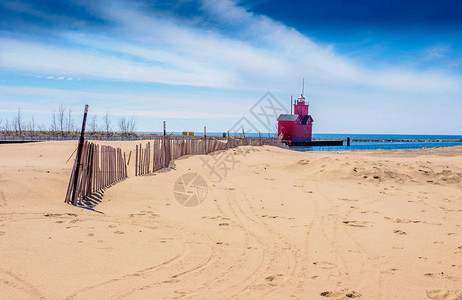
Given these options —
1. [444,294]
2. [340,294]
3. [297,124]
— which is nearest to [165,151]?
[340,294]

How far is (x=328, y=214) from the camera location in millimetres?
7000

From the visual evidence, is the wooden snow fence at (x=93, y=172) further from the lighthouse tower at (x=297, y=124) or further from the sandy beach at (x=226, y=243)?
the lighthouse tower at (x=297, y=124)

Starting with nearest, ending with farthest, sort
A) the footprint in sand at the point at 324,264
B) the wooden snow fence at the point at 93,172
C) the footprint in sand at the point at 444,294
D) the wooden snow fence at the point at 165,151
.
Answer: the footprint in sand at the point at 444,294 → the footprint in sand at the point at 324,264 → the wooden snow fence at the point at 93,172 → the wooden snow fence at the point at 165,151

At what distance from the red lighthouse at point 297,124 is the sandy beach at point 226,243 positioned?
1718 inches

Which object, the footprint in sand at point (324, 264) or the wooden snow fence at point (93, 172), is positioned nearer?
the footprint in sand at point (324, 264)

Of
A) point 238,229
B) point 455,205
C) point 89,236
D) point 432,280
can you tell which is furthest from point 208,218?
point 455,205

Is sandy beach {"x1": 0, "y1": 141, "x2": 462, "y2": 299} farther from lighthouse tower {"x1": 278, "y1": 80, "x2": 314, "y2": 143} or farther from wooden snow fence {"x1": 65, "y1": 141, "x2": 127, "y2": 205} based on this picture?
lighthouse tower {"x1": 278, "y1": 80, "x2": 314, "y2": 143}

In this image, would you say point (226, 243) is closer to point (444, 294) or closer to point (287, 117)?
point (444, 294)

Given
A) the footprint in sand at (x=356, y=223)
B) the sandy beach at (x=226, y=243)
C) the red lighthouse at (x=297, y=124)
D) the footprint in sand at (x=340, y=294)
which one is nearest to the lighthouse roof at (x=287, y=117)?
the red lighthouse at (x=297, y=124)

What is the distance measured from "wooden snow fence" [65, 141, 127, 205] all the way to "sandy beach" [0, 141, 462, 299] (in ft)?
1.07

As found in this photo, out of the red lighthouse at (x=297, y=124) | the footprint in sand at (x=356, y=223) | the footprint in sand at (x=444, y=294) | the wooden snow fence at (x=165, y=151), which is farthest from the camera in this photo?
the red lighthouse at (x=297, y=124)

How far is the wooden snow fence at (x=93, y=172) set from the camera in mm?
6742

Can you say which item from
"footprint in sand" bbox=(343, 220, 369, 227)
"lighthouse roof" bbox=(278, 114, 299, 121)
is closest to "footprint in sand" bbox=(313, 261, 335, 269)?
"footprint in sand" bbox=(343, 220, 369, 227)

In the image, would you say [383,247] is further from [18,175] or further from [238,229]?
[18,175]
